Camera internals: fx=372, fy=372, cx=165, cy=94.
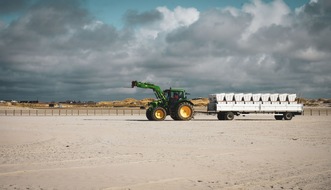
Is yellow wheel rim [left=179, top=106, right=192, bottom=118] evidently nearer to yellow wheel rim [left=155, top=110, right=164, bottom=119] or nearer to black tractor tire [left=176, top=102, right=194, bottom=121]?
black tractor tire [left=176, top=102, right=194, bottom=121]

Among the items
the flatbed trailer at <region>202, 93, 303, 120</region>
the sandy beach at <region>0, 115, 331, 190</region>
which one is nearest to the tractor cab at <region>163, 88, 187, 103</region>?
the flatbed trailer at <region>202, 93, 303, 120</region>

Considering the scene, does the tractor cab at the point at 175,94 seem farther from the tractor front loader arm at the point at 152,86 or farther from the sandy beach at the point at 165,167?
the sandy beach at the point at 165,167

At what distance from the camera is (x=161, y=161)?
10102 millimetres

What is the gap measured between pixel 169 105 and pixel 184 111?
1516 millimetres

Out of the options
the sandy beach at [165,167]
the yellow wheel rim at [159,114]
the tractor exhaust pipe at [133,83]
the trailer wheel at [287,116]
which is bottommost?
the sandy beach at [165,167]

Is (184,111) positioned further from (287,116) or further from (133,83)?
(287,116)

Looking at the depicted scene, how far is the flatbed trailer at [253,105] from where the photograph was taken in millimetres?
34406

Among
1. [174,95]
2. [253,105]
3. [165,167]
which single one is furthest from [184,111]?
[165,167]

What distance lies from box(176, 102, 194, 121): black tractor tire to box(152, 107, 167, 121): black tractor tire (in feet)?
4.03

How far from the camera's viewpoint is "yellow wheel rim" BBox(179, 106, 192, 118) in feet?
105

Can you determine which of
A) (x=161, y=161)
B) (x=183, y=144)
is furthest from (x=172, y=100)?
(x=161, y=161)

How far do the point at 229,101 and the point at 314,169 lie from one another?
26307mm

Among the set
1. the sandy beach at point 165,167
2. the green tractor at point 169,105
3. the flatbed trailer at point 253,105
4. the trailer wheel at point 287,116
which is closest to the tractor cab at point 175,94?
the green tractor at point 169,105

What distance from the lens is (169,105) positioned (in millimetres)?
32688
